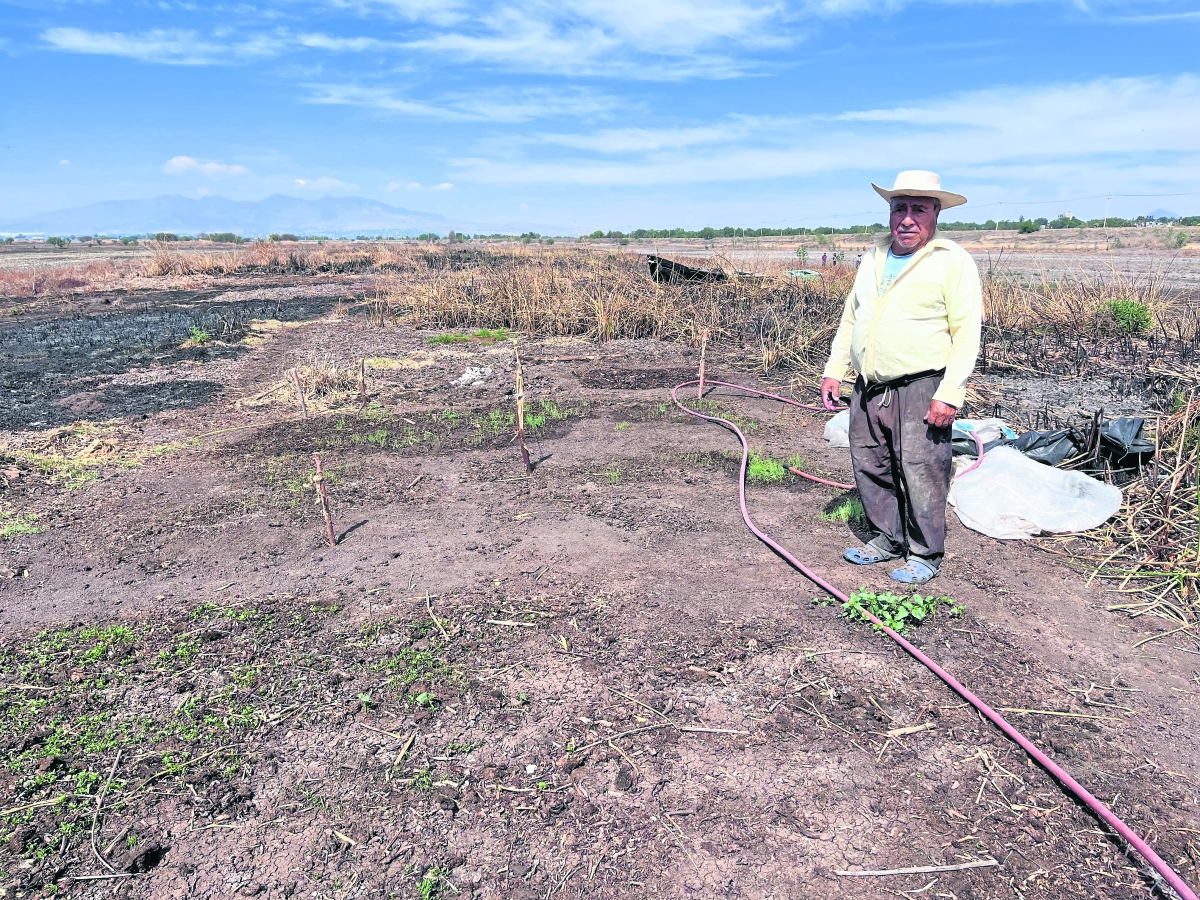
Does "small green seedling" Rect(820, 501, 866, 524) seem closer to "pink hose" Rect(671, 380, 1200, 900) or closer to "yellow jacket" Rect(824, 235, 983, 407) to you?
"pink hose" Rect(671, 380, 1200, 900)

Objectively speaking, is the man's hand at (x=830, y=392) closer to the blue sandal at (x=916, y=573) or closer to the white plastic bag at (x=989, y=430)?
the blue sandal at (x=916, y=573)

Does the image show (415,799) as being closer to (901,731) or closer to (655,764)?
(655,764)

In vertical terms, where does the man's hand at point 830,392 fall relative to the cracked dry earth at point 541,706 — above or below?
above

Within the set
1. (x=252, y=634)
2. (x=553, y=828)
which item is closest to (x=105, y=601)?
(x=252, y=634)

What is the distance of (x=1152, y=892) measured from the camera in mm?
1753

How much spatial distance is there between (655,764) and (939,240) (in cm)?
240

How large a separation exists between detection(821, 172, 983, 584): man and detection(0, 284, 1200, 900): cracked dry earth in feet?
1.13

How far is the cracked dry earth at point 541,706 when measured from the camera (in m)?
1.88

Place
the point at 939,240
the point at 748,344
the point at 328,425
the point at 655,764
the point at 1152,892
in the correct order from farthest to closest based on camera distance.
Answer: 1. the point at 748,344
2. the point at 328,425
3. the point at 939,240
4. the point at 655,764
5. the point at 1152,892

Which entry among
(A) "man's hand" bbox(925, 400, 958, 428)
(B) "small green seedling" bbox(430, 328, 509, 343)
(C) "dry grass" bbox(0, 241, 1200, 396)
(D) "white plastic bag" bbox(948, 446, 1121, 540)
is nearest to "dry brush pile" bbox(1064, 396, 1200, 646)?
(D) "white plastic bag" bbox(948, 446, 1121, 540)

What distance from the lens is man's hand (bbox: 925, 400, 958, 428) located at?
2.86 meters

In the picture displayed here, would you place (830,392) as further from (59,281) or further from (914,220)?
(59,281)

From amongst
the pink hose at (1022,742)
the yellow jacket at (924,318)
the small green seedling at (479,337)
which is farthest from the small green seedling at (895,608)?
the small green seedling at (479,337)

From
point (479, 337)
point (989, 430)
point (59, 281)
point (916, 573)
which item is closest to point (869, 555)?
point (916, 573)
